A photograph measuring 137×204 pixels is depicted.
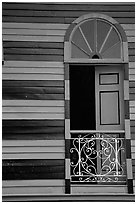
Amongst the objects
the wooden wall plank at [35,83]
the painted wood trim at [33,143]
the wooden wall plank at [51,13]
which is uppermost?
the wooden wall plank at [51,13]

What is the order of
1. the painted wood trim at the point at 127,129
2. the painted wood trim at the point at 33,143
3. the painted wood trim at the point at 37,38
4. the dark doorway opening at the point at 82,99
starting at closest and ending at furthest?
the painted wood trim at the point at 33,143 < the painted wood trim at the point at 127,129 < the painted wood trim at the point at 37,38 < the dark doorway opening at the point at 82,99

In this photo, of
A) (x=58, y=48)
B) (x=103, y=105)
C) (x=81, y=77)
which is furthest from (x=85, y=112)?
(x=58, y=48)

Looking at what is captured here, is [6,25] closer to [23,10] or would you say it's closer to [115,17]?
[23,10]

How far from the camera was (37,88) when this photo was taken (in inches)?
239

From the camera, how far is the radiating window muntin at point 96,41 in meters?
6.20

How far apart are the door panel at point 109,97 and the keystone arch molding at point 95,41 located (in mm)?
316

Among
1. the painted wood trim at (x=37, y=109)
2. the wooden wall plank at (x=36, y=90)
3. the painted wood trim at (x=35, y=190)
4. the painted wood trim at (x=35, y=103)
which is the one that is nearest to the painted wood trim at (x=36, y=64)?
the wooden wall plank at (x=36, y=90)

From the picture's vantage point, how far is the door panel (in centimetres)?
631

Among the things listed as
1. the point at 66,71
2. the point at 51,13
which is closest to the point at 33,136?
the point at 66,71

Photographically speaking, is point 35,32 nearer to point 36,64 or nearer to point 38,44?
point 38,44

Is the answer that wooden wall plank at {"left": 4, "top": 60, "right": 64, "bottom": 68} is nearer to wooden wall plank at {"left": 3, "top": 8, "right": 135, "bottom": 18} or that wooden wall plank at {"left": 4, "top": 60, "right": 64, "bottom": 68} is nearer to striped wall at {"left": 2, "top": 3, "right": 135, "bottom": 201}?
striped wall at {"left": 2, "top": 3, "right": 135, "bottom": 201}

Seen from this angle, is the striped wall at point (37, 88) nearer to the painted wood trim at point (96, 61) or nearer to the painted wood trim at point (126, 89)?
the painted wood trim at point (126, 89)

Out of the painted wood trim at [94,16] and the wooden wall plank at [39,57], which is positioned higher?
the painted wood trim at [94,16]

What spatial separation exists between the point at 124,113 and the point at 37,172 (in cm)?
178
